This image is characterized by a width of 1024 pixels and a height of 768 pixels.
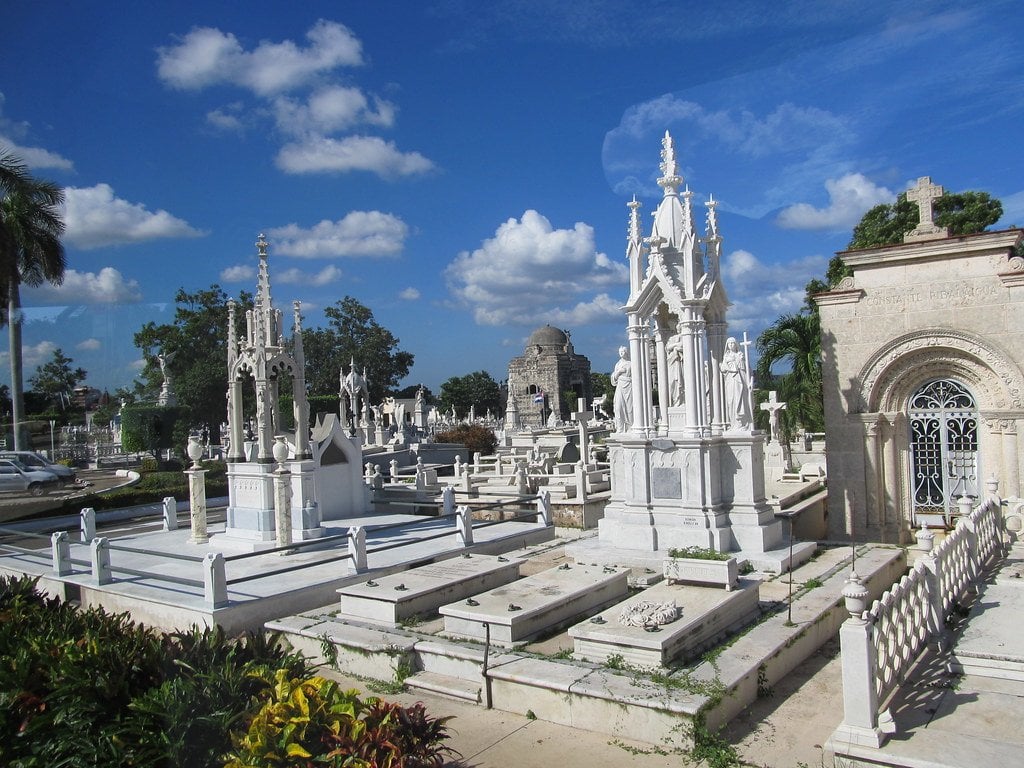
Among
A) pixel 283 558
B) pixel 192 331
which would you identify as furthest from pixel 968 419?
A: pixel 192 331

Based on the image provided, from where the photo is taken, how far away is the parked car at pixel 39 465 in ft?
92.7

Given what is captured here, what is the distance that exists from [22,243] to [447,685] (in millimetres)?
27058

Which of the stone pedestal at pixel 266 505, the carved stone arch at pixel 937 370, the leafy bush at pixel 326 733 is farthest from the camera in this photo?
the stone pedestal at pixel 266 505

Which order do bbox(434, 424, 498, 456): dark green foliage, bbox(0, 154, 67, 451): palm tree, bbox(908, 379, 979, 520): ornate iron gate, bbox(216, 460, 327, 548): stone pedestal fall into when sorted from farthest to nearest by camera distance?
bbox(434, 424, 498, 456): dark green foliage
bbox(0, 154, 67, 451): palm tree
bbox(216, 460, 327, 548): stone pedestal
bbox(908, 379, 979, 520): ornate iron gate

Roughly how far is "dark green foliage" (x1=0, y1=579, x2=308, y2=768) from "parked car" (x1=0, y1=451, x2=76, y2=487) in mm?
25376

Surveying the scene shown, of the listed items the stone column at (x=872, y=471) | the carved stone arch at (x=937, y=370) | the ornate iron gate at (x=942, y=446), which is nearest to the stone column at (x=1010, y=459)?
the carved stone arch at (x=937, y=370)

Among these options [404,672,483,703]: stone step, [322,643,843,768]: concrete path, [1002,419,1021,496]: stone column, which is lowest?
[322,643,843,768]: concrete path

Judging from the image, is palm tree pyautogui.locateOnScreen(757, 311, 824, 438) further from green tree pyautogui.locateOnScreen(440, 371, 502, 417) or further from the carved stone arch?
green tree pyautogui.locateOnScreen(440, 371, 502, 417)

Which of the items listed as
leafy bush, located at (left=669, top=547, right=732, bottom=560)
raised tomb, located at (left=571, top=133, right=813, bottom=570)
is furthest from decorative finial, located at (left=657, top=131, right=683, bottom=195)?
leafy bush, located at (left=669, top=547, right=732, bottom=560)

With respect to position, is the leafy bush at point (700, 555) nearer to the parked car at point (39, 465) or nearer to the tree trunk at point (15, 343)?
the tree trunk at point (15, 343)

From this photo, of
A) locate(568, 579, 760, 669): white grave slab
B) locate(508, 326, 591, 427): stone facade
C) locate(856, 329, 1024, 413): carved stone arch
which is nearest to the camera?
locate(568, 579, 760, 669): white grave slab

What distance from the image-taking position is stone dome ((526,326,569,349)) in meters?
102

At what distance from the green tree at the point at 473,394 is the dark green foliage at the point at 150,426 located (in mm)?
61227

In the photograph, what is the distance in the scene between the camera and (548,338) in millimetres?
103062
